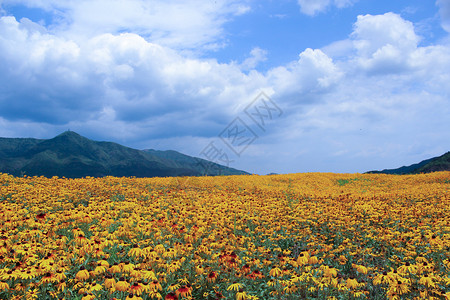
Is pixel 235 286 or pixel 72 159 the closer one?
pixel 235 286

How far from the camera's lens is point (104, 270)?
6.11 metres

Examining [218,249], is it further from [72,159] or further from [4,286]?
[72,159]

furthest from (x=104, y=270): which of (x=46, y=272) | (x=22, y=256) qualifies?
(x=22, y=256)

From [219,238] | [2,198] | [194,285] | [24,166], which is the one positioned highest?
[24,166]

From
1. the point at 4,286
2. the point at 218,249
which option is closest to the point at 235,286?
the point at 218,249

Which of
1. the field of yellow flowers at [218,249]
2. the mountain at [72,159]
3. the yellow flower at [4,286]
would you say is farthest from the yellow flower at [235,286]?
the mountain at [72,159]

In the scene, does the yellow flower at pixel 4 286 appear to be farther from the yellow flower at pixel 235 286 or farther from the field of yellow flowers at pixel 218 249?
the yellow flower at pixel 235 286

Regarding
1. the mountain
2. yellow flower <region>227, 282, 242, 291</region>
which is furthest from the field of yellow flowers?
the mountain

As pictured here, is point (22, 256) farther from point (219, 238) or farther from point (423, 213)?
point (423, 213)

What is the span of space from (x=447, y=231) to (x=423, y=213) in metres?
2.34

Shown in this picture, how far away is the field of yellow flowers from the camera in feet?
20.6

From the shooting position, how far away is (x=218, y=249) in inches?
353

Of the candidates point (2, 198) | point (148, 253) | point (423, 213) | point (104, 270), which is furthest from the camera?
point (2, 198)

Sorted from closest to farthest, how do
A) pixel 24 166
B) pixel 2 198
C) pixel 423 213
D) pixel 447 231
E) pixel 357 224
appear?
pixel 447 231 → pixel 357 224 → pixel 423 213 → pixel 2 198 → pixel 24 166
